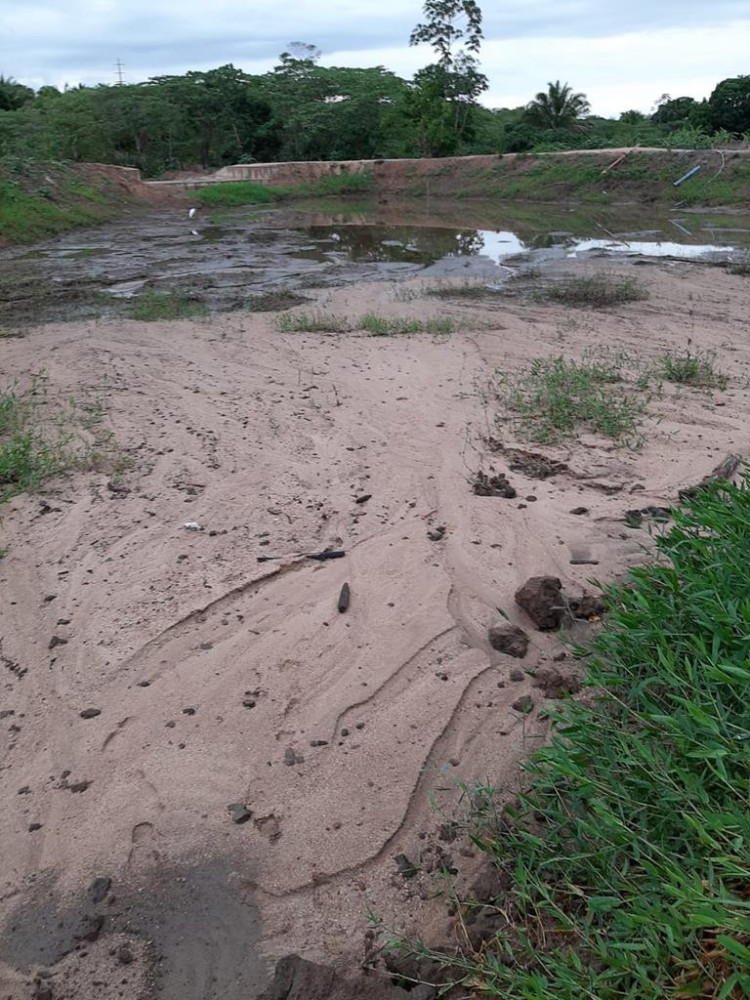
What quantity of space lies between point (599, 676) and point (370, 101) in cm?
4310

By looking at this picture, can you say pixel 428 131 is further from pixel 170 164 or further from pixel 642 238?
pixel 642 238

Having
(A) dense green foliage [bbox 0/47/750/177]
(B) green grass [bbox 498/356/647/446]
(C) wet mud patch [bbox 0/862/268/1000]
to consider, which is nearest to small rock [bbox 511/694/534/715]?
(C) wet mud patch [bbox 0/862/268/1000]

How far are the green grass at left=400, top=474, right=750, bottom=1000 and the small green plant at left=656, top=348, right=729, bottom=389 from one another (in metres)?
4.25

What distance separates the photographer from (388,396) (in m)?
6.33

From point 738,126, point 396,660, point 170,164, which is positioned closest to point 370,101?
point 170,164

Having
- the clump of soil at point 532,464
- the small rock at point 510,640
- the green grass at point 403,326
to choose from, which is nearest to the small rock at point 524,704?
the small rock at point 510,640

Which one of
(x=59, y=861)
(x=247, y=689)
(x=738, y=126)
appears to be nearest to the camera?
(x=59, y=861)

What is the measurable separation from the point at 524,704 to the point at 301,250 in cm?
1570

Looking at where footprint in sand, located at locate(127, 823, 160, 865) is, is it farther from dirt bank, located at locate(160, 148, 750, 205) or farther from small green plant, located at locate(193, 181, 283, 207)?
small green plant, located at locate(193, 181, 283, 207)

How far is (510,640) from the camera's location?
3.25 meters

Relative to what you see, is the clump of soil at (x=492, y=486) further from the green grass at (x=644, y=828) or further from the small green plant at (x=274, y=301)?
the small green plant at (x=274, y=301)

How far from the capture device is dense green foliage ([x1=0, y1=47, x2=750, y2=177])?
36375mm

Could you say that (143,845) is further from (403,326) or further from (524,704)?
(403,326)

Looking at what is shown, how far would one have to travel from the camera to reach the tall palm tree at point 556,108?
39.0 meters
